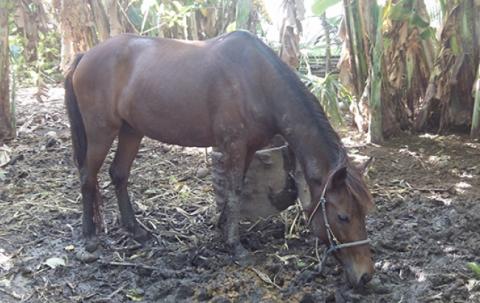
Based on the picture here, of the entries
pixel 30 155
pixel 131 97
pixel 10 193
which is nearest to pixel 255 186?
pixel 131 97

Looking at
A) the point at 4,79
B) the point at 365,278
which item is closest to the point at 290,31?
the point at 365,278

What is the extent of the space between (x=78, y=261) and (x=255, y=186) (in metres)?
1.42

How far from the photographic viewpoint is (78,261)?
4258 millimetres

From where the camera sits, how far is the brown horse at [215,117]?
3660 millimetres

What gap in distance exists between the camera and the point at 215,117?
4117 millimetres

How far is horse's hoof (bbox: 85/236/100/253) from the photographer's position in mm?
4395

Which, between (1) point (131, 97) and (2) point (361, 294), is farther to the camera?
(1) point (131, 97)

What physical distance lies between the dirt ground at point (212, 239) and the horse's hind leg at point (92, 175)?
123 millimetres

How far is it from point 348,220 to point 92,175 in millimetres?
2106

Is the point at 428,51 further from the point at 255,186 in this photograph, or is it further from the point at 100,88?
the point at 100,88

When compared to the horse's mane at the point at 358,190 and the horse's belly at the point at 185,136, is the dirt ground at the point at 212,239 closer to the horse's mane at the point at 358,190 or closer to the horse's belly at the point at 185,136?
the horse's mane at the point at 358,190

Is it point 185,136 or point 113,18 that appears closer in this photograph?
point 185,136

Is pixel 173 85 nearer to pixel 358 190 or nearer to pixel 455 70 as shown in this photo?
pixel 358 190

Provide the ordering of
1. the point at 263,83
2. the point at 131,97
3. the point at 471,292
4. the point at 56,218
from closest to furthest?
the point at 471,292 < the point at 263,83 < the point at 131,97 < the point at 56,218
